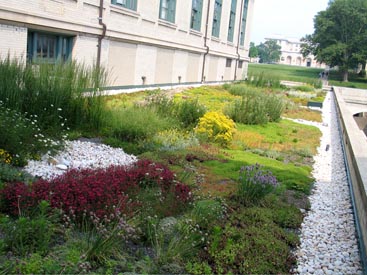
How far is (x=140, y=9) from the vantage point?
67.3ft

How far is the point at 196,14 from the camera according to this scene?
93.9 feet

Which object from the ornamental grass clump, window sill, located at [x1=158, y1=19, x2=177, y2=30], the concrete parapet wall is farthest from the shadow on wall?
the ornamental grass clump

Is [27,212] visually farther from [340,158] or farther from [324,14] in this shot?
[324,14]

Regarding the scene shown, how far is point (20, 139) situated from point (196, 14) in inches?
909

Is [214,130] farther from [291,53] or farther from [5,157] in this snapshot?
[291,53]

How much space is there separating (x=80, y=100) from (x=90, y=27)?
7.97m

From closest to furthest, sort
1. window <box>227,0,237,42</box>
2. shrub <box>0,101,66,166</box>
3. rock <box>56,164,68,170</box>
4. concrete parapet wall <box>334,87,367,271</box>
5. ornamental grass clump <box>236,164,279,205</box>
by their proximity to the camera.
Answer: concrete parapet wall <box>334,87,367,271</box>, ornamental grass clump <box>236,164,279,205</box>, shrub <box>0,101,66,166</box>, rock <box>56,164,68,170</box>, window <box>227,0,237,42</box>

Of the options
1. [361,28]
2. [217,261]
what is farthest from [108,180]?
[361,28]

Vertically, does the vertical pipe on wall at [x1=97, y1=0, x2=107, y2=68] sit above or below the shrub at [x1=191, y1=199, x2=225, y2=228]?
above

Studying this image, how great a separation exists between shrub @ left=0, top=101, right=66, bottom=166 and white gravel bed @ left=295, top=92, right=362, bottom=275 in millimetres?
4201

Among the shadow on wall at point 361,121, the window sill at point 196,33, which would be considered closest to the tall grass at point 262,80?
the window sill at point 196,33

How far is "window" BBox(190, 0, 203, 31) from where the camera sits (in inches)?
1103

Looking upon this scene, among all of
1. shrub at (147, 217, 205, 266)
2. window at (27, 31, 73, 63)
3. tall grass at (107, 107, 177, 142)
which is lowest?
shrub at (147, 217, 205, 266)

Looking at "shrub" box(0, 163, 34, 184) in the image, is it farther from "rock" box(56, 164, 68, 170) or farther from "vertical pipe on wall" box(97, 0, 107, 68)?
"vertical pipe on wall" box(97, 0, 107, 68)
